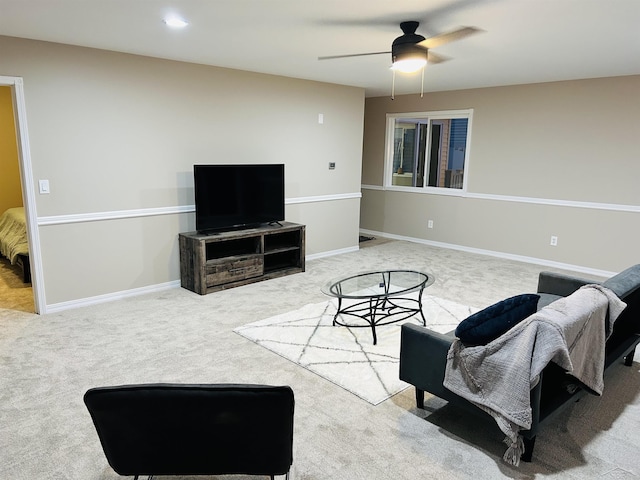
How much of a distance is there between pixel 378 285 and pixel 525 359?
74.1 inches

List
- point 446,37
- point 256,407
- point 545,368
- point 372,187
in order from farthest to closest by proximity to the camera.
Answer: point 372,187, point 446,37, point 545,368, point 256,407

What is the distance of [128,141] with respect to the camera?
174 inches

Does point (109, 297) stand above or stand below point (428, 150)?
below

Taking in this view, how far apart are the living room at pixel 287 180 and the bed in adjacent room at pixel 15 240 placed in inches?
38.4

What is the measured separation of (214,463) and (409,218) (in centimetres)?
625

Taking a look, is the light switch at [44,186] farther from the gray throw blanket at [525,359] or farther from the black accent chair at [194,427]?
the gray throw blanket at [525,359]

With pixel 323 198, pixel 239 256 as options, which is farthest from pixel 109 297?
pixel 323 198

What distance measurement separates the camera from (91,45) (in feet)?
13.0

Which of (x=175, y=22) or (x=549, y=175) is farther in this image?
(x=549, y=175)

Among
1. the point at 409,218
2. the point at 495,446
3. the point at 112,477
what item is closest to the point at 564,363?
the point at 495,446

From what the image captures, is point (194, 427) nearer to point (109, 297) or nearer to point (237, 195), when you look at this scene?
point (109, 297)

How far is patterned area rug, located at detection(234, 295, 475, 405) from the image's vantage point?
9.75 feet

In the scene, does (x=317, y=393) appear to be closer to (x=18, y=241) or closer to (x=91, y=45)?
(x=91, y=45)

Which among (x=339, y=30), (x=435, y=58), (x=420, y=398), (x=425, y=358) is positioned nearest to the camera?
(x=425, y=358)
